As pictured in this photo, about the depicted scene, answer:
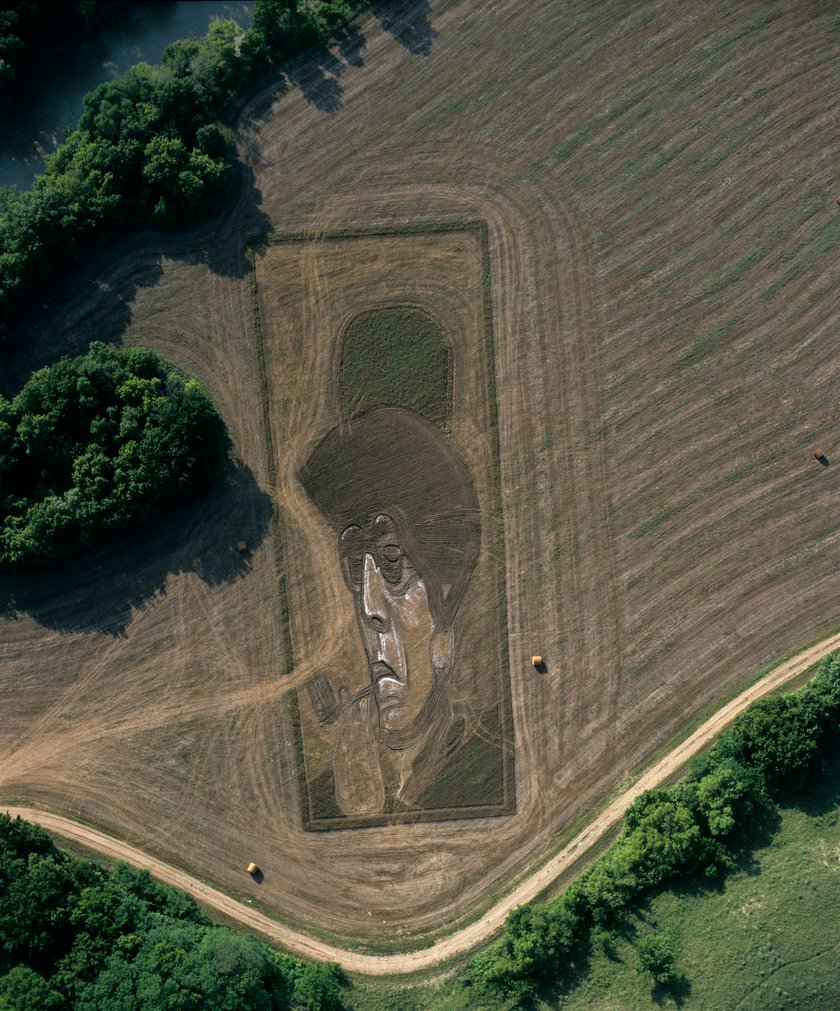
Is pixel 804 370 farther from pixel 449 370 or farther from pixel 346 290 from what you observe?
pixel 346 290

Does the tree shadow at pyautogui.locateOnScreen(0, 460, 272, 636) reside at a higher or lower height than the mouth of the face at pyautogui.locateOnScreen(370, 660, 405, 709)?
higher

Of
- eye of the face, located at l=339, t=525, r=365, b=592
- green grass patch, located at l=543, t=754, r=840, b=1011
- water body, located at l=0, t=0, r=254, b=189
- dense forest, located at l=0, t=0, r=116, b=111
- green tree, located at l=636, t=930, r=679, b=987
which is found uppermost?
dense forest, located at l=0, t=0, r=116, b=111

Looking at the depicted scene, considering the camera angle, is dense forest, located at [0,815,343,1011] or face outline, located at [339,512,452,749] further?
face outline, located at [339,512,452,749]

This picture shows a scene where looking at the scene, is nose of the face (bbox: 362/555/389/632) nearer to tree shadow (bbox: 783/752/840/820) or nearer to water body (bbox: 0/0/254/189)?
tree shadow (bbox: 783/752/840/820)

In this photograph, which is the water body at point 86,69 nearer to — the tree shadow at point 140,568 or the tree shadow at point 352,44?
the tree shadow at point 352,44

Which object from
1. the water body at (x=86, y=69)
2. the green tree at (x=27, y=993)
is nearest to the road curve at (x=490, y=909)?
the green tree at (x=27, y=993)

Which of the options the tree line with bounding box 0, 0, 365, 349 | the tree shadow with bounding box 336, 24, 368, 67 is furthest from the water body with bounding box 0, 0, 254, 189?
the tree shadow with bounding box 336, 24, 368, 67

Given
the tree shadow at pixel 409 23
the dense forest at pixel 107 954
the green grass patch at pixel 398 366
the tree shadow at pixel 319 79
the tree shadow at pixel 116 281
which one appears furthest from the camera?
the tree shadow at pixel 409 23
